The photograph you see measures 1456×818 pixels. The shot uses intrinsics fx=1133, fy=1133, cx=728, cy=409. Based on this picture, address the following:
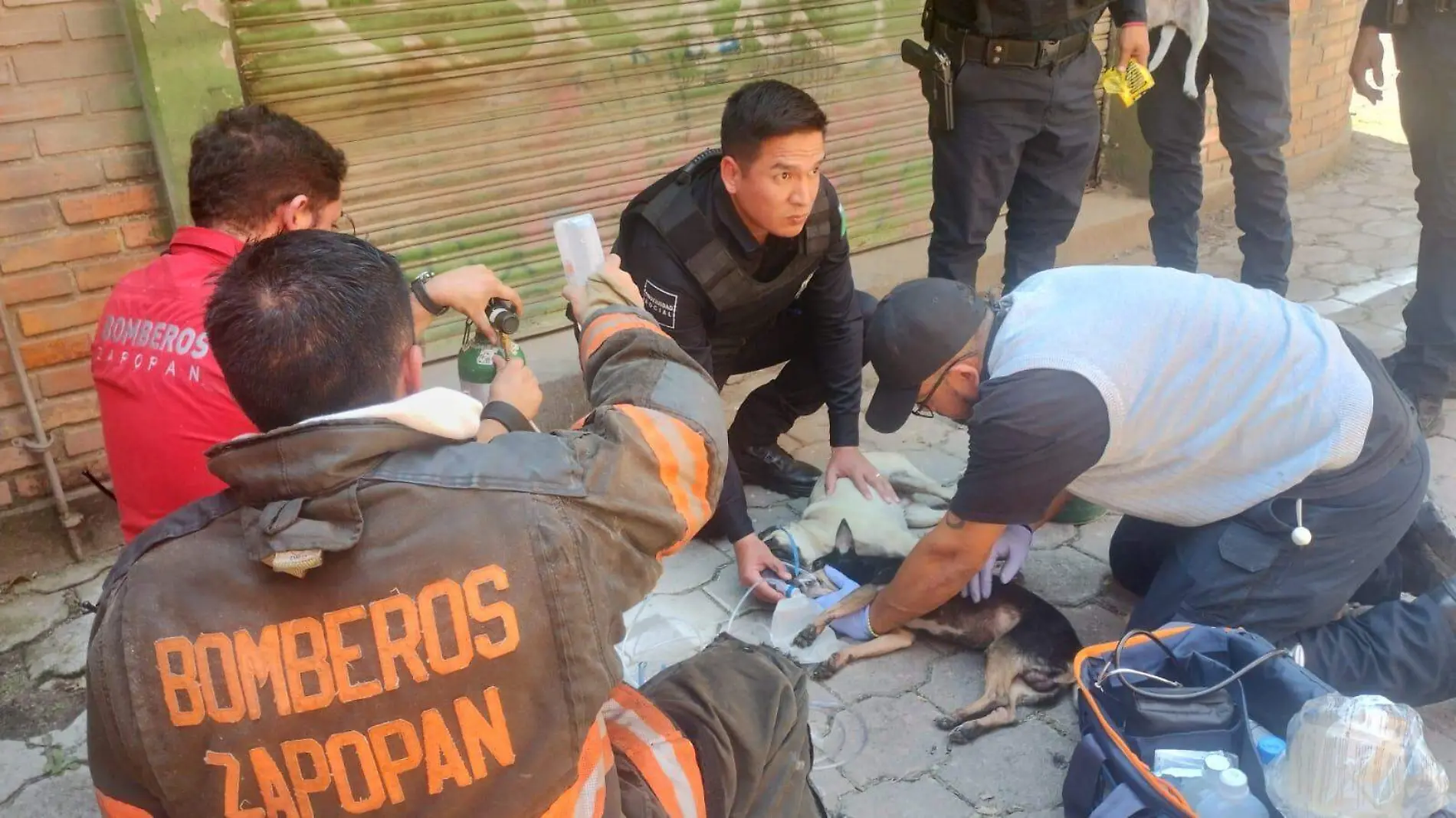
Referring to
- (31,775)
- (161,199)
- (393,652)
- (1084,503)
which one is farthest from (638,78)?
(393,652)

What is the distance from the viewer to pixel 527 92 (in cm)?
408

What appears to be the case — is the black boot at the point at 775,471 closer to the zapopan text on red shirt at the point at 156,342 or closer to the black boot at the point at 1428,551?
the black boot at the point at 1428,551

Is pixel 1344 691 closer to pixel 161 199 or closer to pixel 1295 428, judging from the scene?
pixel 1295 428

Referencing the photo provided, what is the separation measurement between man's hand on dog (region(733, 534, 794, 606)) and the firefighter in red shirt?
48.1 inches

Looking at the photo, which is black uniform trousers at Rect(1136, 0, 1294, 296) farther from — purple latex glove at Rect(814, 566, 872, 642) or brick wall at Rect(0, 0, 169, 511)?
brick wall at Rect(0, 0, 169, 511)

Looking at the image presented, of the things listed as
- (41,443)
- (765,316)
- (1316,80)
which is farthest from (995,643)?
(1316,80)

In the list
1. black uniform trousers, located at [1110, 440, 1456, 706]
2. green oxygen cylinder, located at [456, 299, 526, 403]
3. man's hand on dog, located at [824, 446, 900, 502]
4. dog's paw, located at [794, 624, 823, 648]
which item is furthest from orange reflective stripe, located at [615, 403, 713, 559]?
man's hand on dog, located at [824, 446, 900, 502]

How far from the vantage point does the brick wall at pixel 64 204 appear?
3.10 metres

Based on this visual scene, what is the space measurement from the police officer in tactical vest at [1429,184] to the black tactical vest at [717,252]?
225 centimetres

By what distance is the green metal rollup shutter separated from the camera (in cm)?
368

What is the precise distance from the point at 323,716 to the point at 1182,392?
6.29 feet

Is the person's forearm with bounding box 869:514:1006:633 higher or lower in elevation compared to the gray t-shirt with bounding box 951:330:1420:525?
lower

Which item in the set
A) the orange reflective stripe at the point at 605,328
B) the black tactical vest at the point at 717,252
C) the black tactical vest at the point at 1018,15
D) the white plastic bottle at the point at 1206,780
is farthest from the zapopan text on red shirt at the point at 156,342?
the black tactical vest at the point at 1018,15

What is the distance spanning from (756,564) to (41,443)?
7.03 ft
